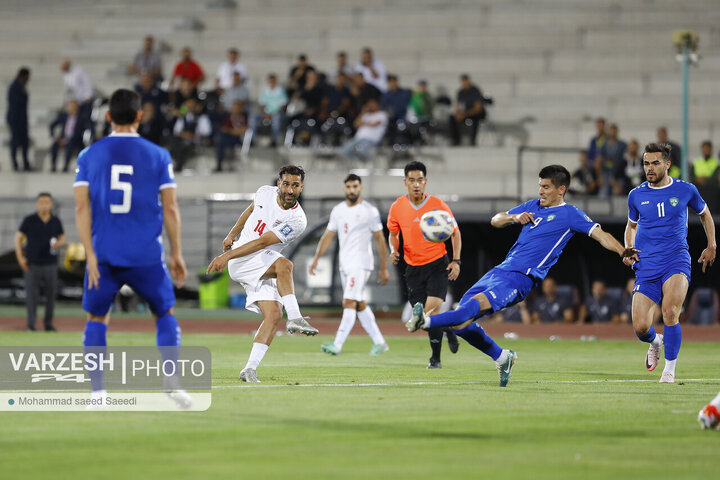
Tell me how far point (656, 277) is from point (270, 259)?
4.07m

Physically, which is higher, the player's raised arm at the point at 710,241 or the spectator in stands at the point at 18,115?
the spectator in stands at the point at 18,115

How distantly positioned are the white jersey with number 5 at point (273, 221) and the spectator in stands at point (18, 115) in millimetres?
20340

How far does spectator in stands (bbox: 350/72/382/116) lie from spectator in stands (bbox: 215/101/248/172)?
114 inches

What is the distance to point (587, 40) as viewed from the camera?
3353 cm

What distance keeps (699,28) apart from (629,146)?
8.09 m

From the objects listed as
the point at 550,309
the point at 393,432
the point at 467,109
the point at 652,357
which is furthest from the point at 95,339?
the point at 467,109

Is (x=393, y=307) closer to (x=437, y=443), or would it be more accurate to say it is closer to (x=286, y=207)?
(x=286, y=207)

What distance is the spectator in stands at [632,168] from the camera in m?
26.2

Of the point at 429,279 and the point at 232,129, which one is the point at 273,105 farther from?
the point at 429,279

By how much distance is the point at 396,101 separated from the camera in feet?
98.5

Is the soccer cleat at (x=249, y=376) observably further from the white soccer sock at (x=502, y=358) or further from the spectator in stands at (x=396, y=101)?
the spectator in stands at (x=396, y=101)

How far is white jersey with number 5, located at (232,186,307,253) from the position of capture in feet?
38.3

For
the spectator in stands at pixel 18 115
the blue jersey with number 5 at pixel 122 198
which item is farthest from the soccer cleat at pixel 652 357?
the spectator in stands at pixel 18 115

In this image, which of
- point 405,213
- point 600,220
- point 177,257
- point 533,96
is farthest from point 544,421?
point 533,96
